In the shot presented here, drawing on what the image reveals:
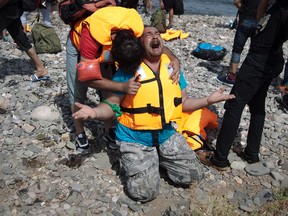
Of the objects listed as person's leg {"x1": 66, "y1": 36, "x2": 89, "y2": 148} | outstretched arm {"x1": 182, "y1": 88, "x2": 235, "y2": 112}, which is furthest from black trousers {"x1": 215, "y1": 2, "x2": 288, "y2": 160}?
person's leg {"x1": 66, "y1": 36, "x2": 89, "y2": 148}

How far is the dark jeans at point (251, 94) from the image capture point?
3.54 meters

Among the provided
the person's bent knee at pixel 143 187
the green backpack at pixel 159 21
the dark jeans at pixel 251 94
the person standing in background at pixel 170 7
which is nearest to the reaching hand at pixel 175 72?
the dark jeans at pixel 251 94

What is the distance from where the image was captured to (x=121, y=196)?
371 centimetres

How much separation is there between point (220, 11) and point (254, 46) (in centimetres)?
1913

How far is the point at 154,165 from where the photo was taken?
3729mm

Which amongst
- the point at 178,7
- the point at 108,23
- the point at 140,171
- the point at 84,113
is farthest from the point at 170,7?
the point at 84,113

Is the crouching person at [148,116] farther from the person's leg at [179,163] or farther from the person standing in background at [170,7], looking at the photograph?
the person standing in background at [170,7]

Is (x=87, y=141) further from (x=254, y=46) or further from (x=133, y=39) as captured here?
(x=254, y=46)

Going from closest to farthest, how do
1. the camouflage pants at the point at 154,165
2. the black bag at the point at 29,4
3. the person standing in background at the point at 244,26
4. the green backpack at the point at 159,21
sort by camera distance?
the camouflage pants at the point at 154,165, the black bag at the point at 29,4, the person standing in background at the point at 244,26, the green backpack at the point at 159,21

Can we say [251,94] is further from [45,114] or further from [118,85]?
[45,114]

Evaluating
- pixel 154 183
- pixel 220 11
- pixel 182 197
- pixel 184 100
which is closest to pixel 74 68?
pixel 184 100

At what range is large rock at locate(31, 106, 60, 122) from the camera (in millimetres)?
5090

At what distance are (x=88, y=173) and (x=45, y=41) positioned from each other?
4.88 meters

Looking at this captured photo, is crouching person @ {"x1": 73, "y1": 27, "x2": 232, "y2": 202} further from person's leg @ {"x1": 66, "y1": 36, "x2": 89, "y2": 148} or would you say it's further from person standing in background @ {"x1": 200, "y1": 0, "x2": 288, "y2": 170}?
person's leg @ {"x1": 66, "y1": 36, "x2": 89, "y2": 148}
